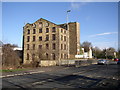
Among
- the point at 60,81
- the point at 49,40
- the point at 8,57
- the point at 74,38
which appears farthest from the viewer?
the point at 74,38

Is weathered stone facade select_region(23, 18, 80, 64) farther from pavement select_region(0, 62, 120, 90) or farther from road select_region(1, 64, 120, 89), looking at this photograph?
road select_region(1, 64, 120, 89)

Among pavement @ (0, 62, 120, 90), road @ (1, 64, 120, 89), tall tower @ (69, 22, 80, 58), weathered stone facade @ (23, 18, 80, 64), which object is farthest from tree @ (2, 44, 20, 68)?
tall tower @ (69, 22, 80, 58)

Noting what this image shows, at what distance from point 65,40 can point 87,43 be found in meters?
64.9

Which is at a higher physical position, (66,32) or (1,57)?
(66,32)

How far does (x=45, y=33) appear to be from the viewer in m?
51.0

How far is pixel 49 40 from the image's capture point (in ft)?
164

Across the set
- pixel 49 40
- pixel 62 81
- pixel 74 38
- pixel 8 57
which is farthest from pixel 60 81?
pixel 74 38

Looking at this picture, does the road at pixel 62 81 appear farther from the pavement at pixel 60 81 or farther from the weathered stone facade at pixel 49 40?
the weathered stone facade at pixel 49 40

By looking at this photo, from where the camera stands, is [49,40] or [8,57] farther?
[49,40]

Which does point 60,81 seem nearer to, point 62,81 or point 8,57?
point 62,81

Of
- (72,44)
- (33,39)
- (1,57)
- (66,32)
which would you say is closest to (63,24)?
(66,32)

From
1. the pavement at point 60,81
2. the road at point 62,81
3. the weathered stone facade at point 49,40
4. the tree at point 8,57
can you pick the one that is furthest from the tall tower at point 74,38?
the road at point 62,81

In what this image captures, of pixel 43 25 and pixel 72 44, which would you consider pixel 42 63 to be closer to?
pixel 43 25

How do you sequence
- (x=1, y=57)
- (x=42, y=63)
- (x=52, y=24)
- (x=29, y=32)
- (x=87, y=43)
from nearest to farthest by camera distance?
1. (x=1, y=57)
2. (x=42, y=63)
3. (x=52, y=24)
4. (x=29, y=32)
5. (x=87, y=43)
